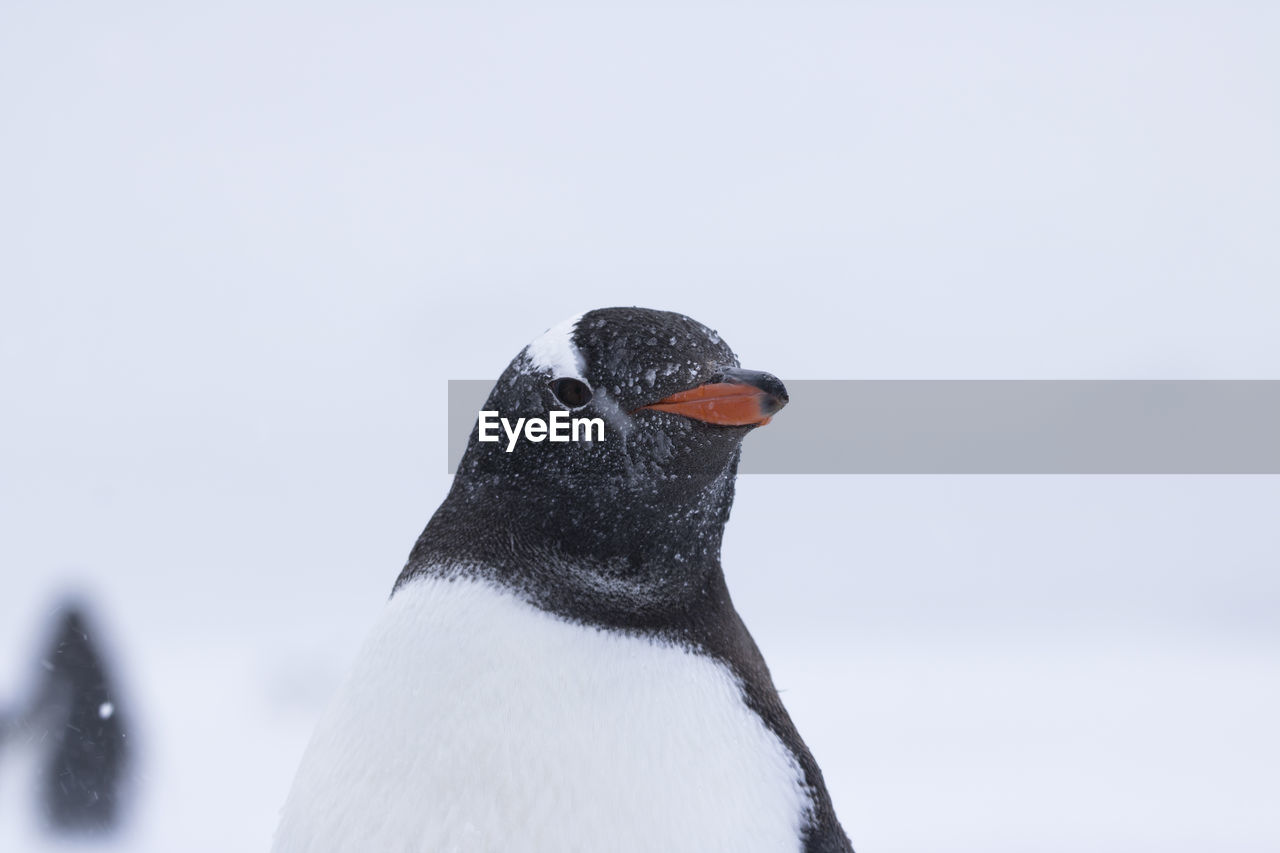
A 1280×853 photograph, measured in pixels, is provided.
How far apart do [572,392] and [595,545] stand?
0.17 m

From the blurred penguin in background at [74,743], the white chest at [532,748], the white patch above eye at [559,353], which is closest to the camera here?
the white chest at [532,748]

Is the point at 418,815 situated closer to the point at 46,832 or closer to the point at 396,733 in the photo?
the point at 396,733

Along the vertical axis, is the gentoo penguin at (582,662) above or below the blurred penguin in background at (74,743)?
above

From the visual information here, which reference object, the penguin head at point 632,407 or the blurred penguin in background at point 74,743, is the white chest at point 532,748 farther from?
the blurred penguin in background at point 74,743

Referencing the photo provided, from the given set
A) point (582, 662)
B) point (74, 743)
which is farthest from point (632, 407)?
point (74, 743)

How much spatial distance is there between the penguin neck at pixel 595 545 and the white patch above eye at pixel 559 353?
0.13 metres

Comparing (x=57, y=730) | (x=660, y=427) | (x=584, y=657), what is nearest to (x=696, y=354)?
(x=660, y=427)

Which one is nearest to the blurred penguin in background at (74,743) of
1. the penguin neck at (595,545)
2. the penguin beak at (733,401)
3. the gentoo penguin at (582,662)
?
the gentoo penguin at (582,662)

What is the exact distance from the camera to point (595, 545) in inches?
43.9

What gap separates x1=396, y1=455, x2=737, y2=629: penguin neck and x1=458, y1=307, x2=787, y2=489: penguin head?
0.5 inches

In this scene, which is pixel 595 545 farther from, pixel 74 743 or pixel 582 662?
pixel 74 743

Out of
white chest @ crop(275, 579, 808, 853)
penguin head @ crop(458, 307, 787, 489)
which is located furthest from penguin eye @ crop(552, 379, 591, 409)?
white chest @ crop(275, 579, 808, 853)

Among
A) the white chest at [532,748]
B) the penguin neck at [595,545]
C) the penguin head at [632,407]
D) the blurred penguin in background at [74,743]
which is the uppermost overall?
the penguin head at [632,407]

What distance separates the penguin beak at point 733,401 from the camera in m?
1.06
